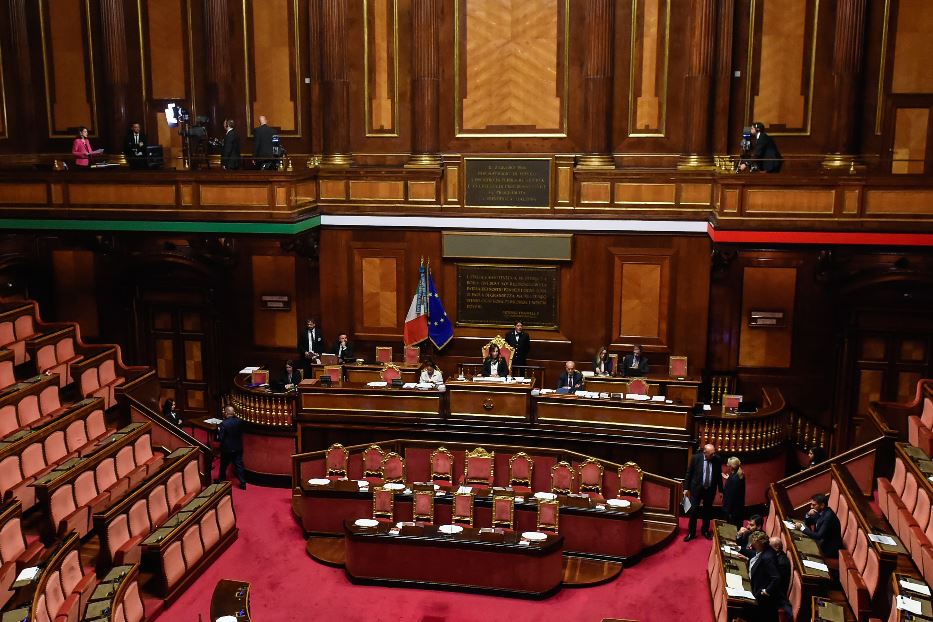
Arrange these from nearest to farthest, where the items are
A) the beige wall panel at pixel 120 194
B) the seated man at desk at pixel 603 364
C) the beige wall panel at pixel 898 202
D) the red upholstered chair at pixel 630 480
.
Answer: the red upholstered chair at pixel 630 480, the beige wall panel at pixel 898 202, the seated man at desk at pixel 603 364, the beige wall panel at pixel 120 194

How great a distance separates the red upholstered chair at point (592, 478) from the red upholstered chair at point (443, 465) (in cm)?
159

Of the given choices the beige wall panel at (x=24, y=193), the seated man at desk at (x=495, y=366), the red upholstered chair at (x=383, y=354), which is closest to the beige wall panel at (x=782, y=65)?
the seated man at desk at (x=495, y=366)

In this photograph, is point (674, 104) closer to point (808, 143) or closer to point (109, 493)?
point (808, 143)

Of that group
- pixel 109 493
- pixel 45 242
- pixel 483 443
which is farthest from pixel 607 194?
pixel 45 242

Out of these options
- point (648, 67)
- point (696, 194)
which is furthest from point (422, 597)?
point (648, 67)

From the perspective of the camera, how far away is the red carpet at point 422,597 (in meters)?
9.16

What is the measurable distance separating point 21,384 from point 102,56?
613 cm

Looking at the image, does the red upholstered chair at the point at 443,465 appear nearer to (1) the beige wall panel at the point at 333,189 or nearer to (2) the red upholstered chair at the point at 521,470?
(2) the red upholstered chair at the point at 521,470

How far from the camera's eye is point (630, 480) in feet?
35.2

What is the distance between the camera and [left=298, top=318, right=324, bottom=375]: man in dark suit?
1341cm

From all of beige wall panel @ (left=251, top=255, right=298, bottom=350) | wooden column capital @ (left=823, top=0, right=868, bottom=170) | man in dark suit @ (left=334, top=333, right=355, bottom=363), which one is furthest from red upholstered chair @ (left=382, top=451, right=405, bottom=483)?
wooden column capital @ (left=823, top=0, right=868, bottom=170)

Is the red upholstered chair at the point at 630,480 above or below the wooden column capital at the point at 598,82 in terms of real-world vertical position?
below

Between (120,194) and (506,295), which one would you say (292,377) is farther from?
(120,194)

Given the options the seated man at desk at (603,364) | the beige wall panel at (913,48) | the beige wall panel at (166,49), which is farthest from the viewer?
the beige wall panel at (166,49)
